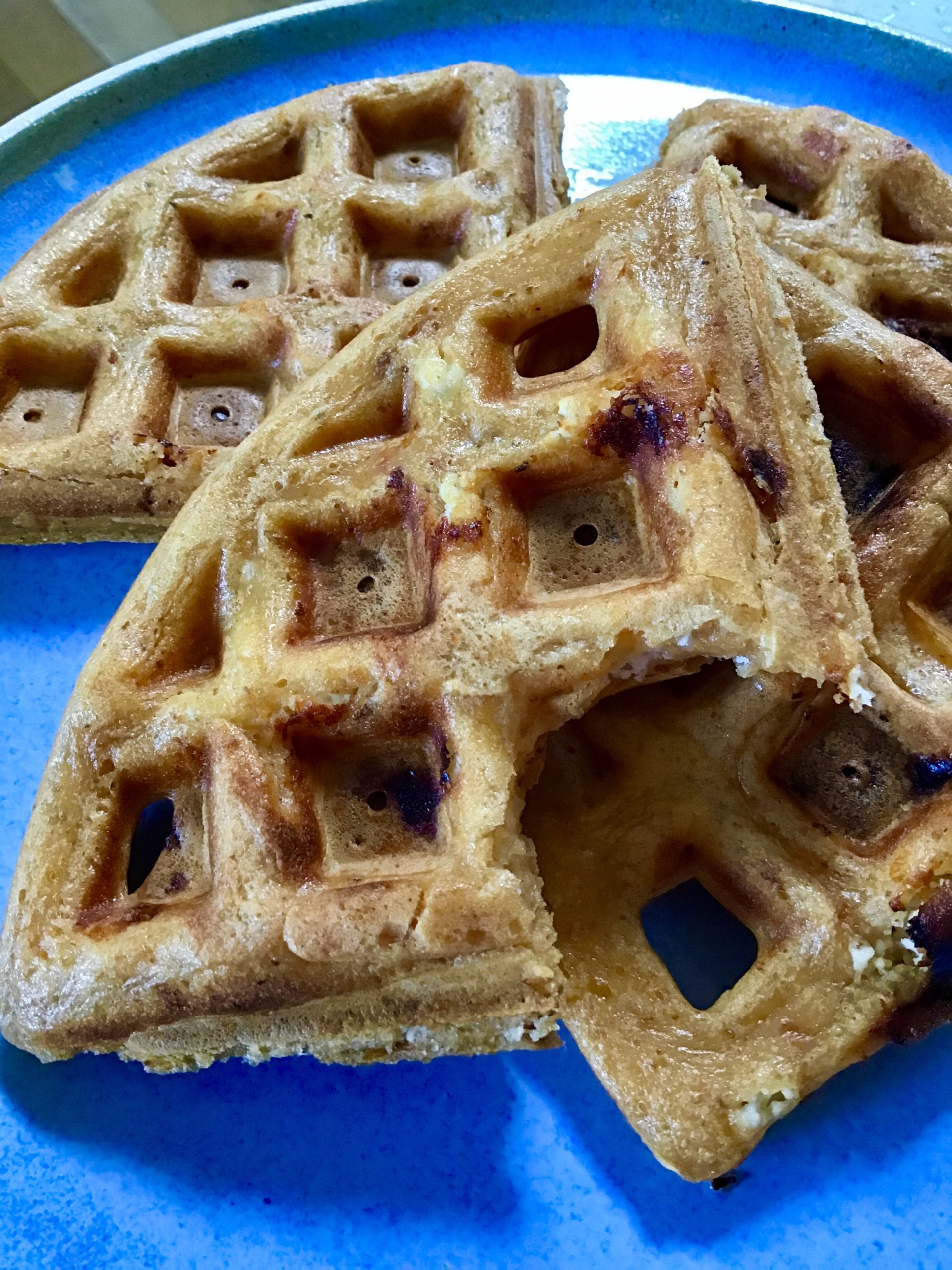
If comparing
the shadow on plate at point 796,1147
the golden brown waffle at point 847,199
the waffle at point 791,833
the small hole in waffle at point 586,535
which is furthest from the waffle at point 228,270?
the shadow on plate at point 796,1147

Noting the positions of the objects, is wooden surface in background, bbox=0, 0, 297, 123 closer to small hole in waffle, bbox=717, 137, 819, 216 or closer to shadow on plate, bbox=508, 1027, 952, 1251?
small hole in waffle, bbox=717, 137, 819, 216

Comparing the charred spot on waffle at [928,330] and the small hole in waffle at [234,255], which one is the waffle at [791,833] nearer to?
the charred spot on waffle at [928,330]

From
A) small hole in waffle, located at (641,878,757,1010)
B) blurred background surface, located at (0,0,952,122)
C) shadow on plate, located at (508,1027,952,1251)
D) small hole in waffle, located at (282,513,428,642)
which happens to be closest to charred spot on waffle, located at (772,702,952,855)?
small hole in waffle, located at (641,878,757,1010)

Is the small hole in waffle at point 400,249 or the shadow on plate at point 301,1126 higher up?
the small hole in waffle at point 400,249

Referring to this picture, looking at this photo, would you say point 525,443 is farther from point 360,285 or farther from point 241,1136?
point 241,1136

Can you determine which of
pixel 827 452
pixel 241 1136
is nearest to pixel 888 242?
pixel 827 452
